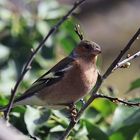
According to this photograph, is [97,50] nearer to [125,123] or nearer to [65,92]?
[65,92]

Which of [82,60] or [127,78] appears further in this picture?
[127,78]

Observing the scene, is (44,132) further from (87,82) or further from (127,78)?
(127,78)

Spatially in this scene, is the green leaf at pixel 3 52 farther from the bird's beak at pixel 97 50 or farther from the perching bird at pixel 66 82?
the bird's beak at pixel 97 50

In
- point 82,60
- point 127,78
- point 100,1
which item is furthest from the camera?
point 100,1

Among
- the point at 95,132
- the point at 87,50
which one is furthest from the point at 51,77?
the point at 95,132

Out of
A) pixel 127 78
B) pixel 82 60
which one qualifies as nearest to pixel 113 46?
pixel 127 78

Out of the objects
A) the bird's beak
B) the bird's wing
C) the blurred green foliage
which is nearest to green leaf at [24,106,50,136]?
the blurred green foliage
